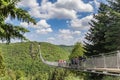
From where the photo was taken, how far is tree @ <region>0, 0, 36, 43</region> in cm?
915

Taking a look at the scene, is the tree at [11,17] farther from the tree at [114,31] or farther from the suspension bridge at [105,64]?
the tree at [114,31]

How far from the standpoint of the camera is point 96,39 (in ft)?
160

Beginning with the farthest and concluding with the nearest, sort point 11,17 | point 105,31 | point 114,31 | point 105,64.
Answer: point 105,31 → point 114,31 → point 105,64 → point 11,17

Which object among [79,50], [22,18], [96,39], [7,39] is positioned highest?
→ [22,18]

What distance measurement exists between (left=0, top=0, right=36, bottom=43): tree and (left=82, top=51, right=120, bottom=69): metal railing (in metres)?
12.4

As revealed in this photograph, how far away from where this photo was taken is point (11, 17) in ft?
31.0

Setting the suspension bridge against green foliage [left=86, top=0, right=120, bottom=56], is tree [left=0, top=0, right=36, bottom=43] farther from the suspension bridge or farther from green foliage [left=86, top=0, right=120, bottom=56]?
green foliage [left=86, top=0, right=120, bottom=56]

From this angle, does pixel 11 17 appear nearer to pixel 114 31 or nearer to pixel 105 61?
pixel 105 61

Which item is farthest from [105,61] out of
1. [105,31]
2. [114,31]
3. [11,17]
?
[105,31]

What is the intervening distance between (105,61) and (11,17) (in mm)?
16394

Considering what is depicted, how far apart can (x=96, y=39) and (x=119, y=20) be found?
628 centimetres

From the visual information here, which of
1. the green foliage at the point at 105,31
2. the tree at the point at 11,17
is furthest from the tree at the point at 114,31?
the tree at the point at 11,17

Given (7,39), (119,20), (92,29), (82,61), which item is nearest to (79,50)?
(92,29)

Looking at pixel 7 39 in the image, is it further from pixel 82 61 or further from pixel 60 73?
pixel 60 73
